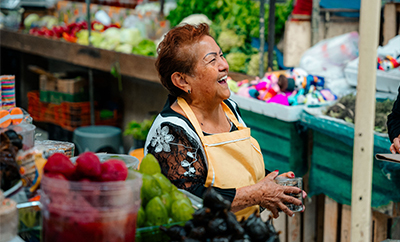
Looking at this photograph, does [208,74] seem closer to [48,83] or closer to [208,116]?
[208,116]

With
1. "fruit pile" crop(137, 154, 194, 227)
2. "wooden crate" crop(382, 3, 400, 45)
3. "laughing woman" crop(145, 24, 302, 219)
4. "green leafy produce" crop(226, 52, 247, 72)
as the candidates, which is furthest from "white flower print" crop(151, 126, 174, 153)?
"wooden crate" crop(382, 3, 400, 45)

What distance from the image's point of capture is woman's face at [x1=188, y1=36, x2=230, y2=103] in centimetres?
206

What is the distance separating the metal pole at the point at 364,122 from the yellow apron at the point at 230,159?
663 mm

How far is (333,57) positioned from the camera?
4.09 metres

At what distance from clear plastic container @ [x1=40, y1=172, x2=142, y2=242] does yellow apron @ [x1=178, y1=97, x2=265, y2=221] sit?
0.90m

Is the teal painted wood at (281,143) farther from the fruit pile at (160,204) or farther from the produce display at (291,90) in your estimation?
the fruit pile at (160,204)

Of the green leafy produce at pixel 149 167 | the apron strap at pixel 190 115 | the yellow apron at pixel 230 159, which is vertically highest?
the apron strap at pixel 190 115

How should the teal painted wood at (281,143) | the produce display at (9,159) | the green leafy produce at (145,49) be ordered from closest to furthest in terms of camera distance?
the produce display at (9,159) → the teal painted wood at (281,143) → the green leafy produce at (145,49)

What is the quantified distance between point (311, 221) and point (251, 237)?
2.60 meters

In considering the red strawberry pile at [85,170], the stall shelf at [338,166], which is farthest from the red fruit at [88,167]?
the stall shelf at [338,166]

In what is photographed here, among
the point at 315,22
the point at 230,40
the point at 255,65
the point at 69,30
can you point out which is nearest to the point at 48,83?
the point at 69,30

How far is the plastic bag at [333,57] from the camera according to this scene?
4051 millimetres

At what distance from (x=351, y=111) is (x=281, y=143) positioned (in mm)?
640

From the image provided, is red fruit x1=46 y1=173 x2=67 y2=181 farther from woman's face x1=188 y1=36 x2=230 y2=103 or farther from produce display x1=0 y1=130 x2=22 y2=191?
woman's face x1=188 y1=36 x2=230 y2=103
